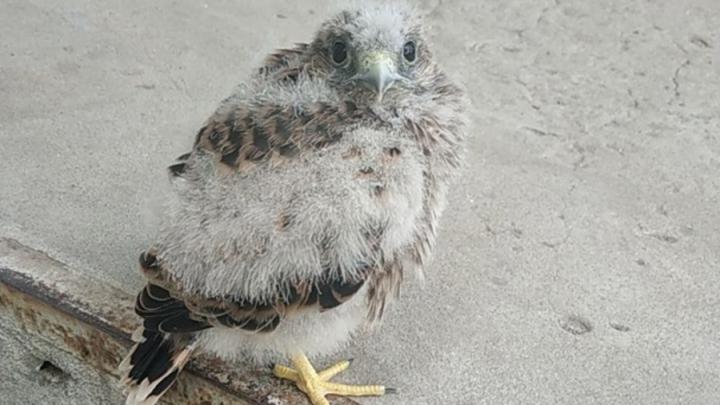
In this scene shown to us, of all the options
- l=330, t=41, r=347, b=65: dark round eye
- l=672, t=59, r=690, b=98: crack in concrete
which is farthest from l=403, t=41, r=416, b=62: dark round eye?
l=672, t=59, r=690, b=98: crack in concrete

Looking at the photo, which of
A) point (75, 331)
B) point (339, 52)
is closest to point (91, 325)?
point (75, 331)

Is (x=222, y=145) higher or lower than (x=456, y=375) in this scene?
higher

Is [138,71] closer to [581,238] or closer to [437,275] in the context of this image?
[437,275]

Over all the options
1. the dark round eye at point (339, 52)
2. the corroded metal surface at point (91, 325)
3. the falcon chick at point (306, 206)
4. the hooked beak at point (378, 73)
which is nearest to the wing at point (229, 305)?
the falcon chick at point (306, 206)

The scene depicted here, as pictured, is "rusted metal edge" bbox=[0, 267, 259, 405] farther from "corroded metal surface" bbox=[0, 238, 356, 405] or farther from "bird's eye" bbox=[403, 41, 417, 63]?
"bird's eye" bbox=[403, 41, 417, 63]

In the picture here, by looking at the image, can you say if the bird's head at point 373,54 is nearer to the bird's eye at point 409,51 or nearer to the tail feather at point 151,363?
the bird's eye at point 409,51

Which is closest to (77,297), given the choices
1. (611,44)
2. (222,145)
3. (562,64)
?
(222,145)
